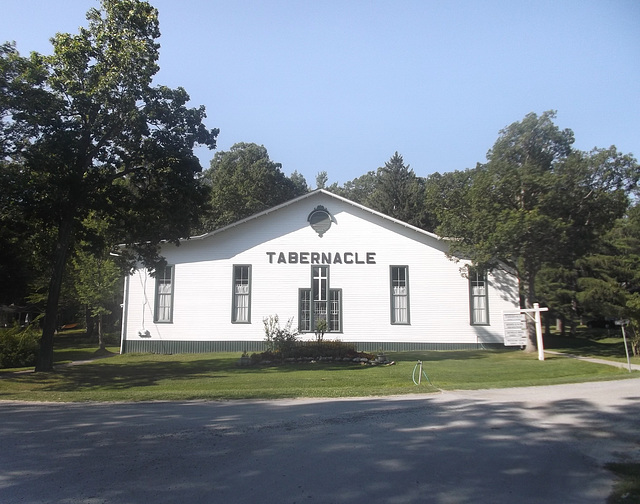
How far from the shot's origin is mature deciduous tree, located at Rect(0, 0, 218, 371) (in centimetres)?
1723

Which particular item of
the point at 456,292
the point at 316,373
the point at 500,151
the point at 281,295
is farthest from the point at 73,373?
the point at 500,151

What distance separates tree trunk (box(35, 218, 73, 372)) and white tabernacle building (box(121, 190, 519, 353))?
836cm

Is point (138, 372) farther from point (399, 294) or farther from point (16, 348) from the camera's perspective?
point (399, 294)

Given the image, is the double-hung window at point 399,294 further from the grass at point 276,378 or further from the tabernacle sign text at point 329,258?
the grass at point 276,378

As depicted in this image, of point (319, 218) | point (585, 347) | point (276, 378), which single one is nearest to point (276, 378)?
point (276, 378)

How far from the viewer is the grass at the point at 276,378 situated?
1377 cm

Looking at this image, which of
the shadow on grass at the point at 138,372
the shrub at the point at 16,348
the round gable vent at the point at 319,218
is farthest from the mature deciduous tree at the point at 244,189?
the shadow on grass at the point at 138,372

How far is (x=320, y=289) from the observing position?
88.1 ft

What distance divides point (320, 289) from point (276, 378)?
10.5 meters

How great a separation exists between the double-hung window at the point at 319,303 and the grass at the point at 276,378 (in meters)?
4.65

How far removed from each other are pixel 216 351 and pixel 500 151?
17870 mm

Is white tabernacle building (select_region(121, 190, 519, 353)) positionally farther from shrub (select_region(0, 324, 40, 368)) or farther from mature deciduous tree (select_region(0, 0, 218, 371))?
mature deciduous tree (select_region(0, 0, 218, 371))

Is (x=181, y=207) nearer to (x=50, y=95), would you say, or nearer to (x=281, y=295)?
(x=50, y=95)

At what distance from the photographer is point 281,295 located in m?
26.9
